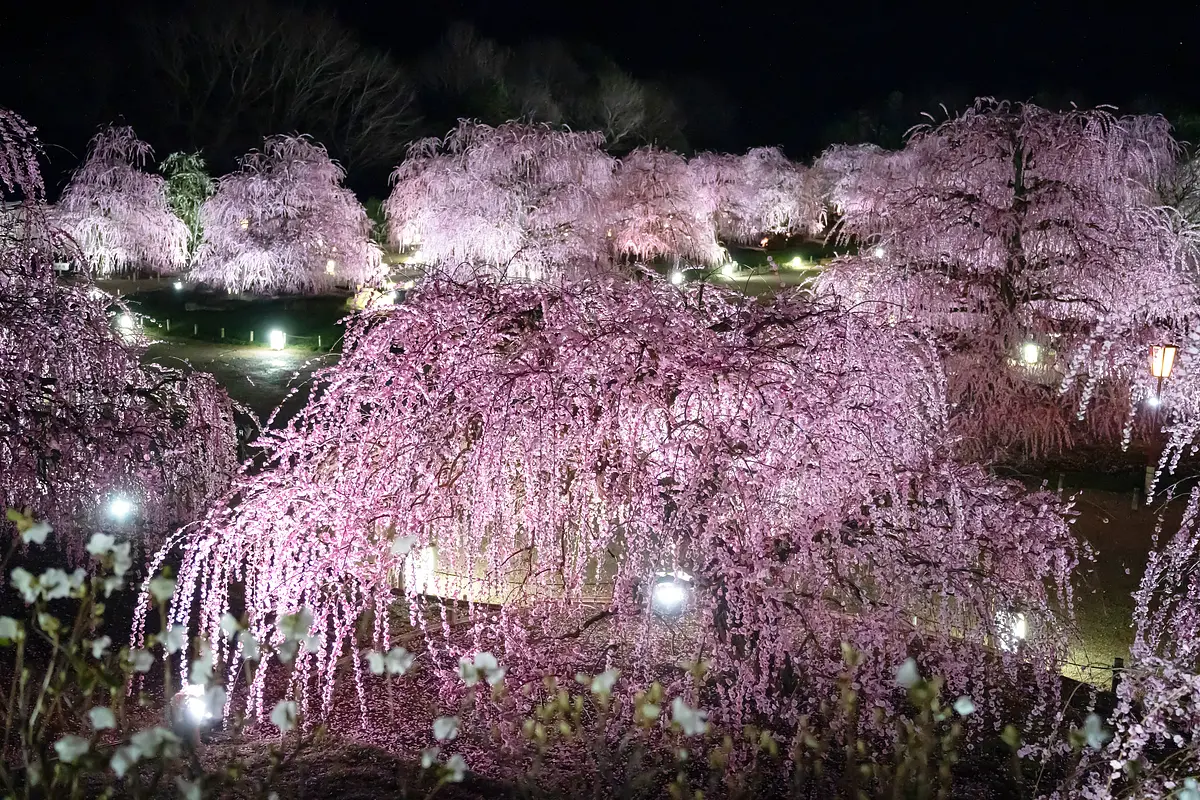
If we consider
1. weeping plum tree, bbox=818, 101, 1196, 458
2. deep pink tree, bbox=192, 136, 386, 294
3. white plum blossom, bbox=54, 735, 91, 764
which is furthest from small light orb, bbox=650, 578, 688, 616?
deep pink tree, bbox=192, 136, 386, 294

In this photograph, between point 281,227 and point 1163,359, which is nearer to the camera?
point 1163,359

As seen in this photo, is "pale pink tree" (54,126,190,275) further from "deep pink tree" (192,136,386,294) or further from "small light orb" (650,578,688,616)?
"small light orb" (650,578,688,616)

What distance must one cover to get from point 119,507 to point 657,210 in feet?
76.4

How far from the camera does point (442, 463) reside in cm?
634

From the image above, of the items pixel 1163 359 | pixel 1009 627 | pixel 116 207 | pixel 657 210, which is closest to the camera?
pixel 1009 627

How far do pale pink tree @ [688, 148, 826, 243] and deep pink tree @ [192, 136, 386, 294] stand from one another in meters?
15.3

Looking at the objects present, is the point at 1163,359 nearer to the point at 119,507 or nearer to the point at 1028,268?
Answer: the point at 1028,268

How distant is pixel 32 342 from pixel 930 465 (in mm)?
6727

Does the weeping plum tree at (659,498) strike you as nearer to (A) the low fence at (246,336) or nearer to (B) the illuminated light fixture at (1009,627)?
(B) the illuminated light fixture at (1009,627)

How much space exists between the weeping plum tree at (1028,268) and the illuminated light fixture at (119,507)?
9.10 metres

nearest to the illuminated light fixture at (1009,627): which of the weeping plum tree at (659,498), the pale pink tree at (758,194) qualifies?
the weeping plum tree at (659,498)

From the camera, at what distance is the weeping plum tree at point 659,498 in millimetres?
6008

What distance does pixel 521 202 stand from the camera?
24188mm

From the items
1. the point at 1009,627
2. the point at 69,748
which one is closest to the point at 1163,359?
the point at 1009,627
